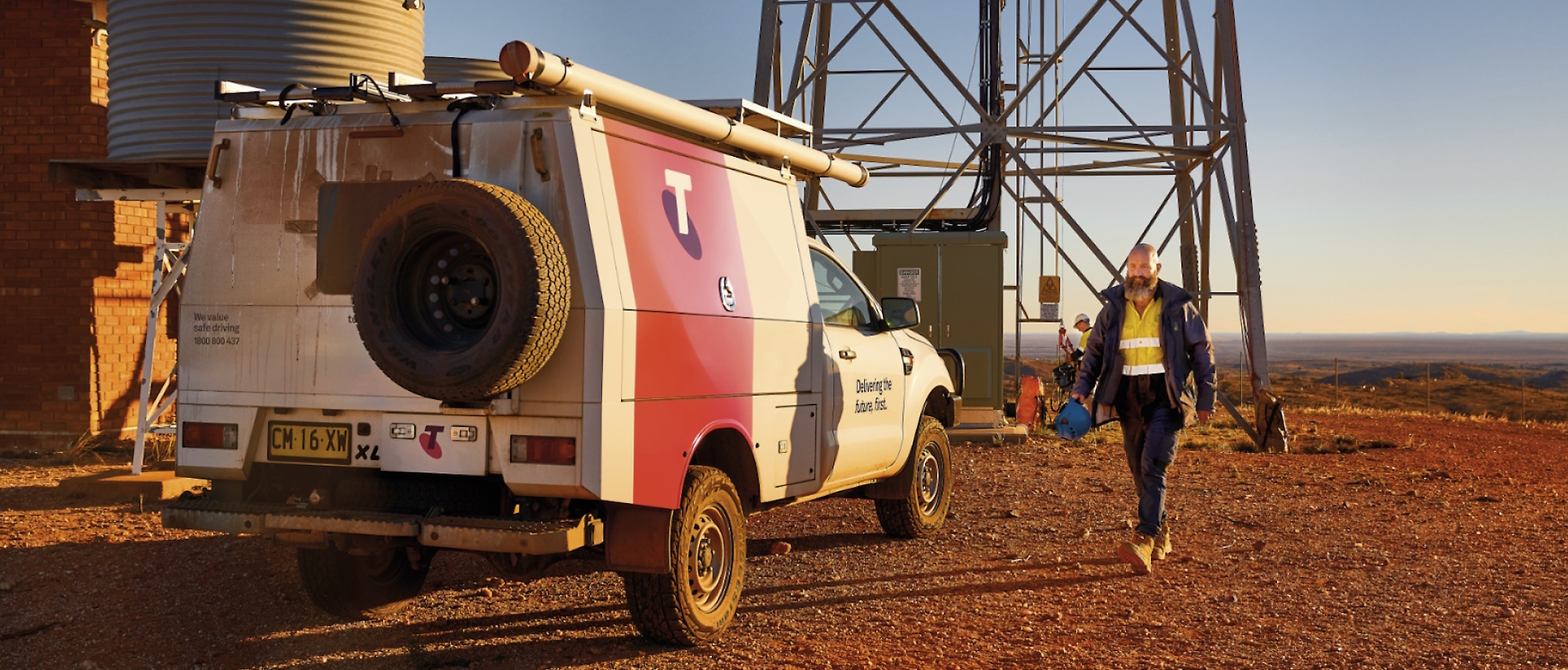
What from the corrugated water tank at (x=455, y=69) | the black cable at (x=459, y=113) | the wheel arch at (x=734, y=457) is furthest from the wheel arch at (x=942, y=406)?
the corrugated water tank at (x=455, y=69)

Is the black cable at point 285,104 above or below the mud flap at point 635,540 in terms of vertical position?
above

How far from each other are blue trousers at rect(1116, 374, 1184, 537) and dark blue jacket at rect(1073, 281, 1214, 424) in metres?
0.07

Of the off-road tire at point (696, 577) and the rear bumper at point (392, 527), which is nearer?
the rear bumper at point (392, 527)

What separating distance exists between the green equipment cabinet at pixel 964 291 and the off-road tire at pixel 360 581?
11228mm

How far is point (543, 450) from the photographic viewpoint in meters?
5.66

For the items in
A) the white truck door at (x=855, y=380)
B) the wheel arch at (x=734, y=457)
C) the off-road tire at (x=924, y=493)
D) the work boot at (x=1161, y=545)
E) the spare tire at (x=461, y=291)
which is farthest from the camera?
the off-road tire at (x=924, y=493)

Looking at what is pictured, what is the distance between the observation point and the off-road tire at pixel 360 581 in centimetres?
679

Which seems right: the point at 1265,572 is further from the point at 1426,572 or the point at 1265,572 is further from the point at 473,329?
the point at 473,329

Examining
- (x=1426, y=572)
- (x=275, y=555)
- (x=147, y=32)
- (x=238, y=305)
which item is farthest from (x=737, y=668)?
(x=147, y=32)

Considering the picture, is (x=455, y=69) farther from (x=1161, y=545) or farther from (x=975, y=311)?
(x=1161, y=545)

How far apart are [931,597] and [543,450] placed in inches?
109

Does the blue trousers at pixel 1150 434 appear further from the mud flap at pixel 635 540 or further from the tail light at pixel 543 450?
the tail light at pixel 543 450

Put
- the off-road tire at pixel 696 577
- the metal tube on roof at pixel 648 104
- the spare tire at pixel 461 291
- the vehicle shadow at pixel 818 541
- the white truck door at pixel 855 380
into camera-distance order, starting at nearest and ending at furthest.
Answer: the spare tire at pixel 461 291 < the metal tube on roof at pixel 648 104 < the off-road tire at pixel 696 577 < the white truck door at pixel 855 380 < the vehicle shadow at pixel 818 541

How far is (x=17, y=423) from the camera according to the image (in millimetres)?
14375
